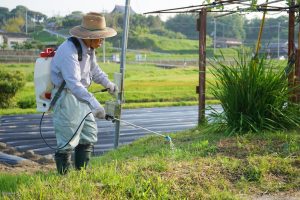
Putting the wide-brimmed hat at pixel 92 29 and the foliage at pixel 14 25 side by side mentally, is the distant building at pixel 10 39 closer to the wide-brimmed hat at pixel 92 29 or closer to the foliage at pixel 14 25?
the foliage at pixel 14 25

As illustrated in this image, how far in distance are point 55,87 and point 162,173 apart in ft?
5.28

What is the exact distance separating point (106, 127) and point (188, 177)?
944 centimetres

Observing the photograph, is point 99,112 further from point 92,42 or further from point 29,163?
point 29,163

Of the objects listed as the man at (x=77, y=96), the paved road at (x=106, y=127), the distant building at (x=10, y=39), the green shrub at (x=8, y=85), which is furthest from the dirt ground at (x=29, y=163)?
the distant building at (x=10, y=39)

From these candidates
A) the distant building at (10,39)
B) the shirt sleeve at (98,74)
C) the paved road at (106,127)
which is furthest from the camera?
the distant building at (10,39)

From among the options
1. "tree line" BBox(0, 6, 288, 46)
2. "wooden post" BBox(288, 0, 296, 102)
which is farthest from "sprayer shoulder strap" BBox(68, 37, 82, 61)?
"tree line" BBox(0, 6, 288, 46)

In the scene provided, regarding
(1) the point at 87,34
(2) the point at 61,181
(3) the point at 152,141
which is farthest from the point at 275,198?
(3) the point at 152,141

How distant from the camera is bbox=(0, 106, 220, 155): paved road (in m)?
10.8

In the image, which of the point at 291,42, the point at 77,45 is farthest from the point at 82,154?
the point at 291,42

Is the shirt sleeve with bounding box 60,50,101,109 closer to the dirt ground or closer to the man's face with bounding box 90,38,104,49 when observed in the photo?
the man's face with bounding box 90,38,104,49

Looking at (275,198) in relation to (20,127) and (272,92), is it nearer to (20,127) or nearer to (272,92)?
(272,92)

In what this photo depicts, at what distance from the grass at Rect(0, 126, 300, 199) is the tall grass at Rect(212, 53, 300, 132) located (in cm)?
99

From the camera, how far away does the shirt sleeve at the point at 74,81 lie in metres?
4.83

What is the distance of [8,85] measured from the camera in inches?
724
